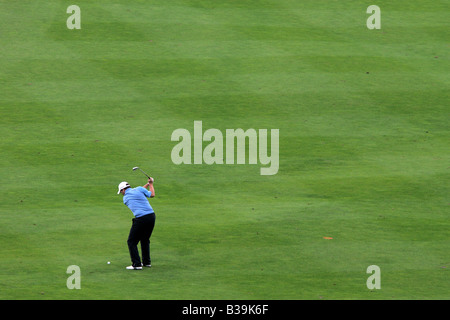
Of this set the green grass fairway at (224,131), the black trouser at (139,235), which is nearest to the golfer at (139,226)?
the black trouser at (139,235)

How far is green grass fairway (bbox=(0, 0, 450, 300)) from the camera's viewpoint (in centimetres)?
1431

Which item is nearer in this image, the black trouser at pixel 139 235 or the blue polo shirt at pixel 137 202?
the black trouser at pixel 139 235

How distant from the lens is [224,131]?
856 inches

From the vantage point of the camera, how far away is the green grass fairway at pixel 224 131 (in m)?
14.3

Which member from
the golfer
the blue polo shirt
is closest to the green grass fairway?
the golfer

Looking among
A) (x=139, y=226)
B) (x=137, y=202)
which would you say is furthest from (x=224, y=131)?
(x=139, y=226)

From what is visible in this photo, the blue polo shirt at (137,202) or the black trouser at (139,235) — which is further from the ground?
the blue polo shirt at (137,202)

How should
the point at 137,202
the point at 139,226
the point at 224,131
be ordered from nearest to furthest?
1. the point at 139,226
2. the point at 137,202
3. the point at 224,131

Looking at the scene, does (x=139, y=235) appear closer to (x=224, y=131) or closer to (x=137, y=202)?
(x=137, y=202)

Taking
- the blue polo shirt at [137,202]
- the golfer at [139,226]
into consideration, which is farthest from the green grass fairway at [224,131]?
the blue polo shirt at [137,202]

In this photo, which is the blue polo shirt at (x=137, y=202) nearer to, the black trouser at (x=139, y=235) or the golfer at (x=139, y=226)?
the golfer at (x=139, y=226)

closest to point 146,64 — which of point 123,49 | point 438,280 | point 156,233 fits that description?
point 123,49

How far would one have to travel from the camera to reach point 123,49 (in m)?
25.8

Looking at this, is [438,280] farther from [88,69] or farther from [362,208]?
[88,69]
